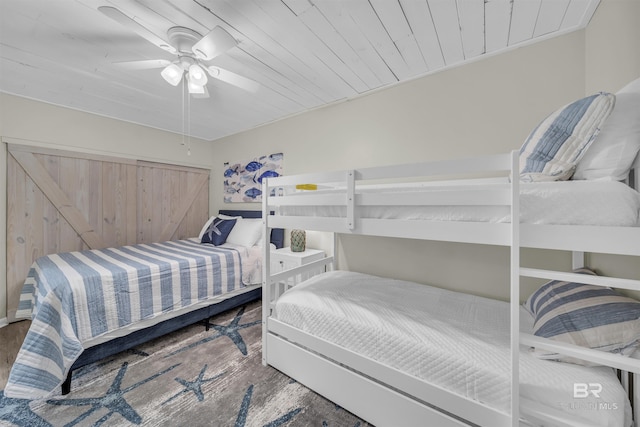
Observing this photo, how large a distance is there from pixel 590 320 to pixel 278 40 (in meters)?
2.20

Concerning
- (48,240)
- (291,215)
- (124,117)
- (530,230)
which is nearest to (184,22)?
(291,215)

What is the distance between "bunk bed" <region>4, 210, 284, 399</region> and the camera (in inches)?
58.2

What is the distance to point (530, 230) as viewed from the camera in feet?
2.96

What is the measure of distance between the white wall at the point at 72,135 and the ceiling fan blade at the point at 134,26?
2108 mm

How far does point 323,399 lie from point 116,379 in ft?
4.69

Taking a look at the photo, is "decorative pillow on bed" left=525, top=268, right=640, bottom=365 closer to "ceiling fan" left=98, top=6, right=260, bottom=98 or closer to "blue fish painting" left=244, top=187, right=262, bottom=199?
"ceiling fan" left=98, top=6, right=260, bottom=98

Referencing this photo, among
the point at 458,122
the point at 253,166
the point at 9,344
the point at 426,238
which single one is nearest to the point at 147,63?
the point at 253,166

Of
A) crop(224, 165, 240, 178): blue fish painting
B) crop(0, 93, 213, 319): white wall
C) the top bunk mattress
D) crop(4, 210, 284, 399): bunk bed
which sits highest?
crop(0, 93, 213, 319): white wall

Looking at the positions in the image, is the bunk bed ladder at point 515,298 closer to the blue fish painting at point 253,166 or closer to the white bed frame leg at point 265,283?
the white bed frame leg at point 265,283

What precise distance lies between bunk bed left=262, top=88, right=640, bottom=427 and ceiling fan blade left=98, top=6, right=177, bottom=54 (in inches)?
43.9

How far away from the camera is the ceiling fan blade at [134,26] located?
1.19 meters

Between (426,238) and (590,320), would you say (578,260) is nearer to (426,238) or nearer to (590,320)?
(590,320)

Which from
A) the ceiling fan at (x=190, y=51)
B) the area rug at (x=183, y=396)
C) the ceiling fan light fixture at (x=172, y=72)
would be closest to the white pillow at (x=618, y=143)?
the area rug at (x=183, y=396)

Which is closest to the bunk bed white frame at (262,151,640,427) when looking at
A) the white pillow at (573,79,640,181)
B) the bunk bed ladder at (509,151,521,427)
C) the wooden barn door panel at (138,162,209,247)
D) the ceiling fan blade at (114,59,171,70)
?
the bunk bed ladder at (509,151,521,427)
